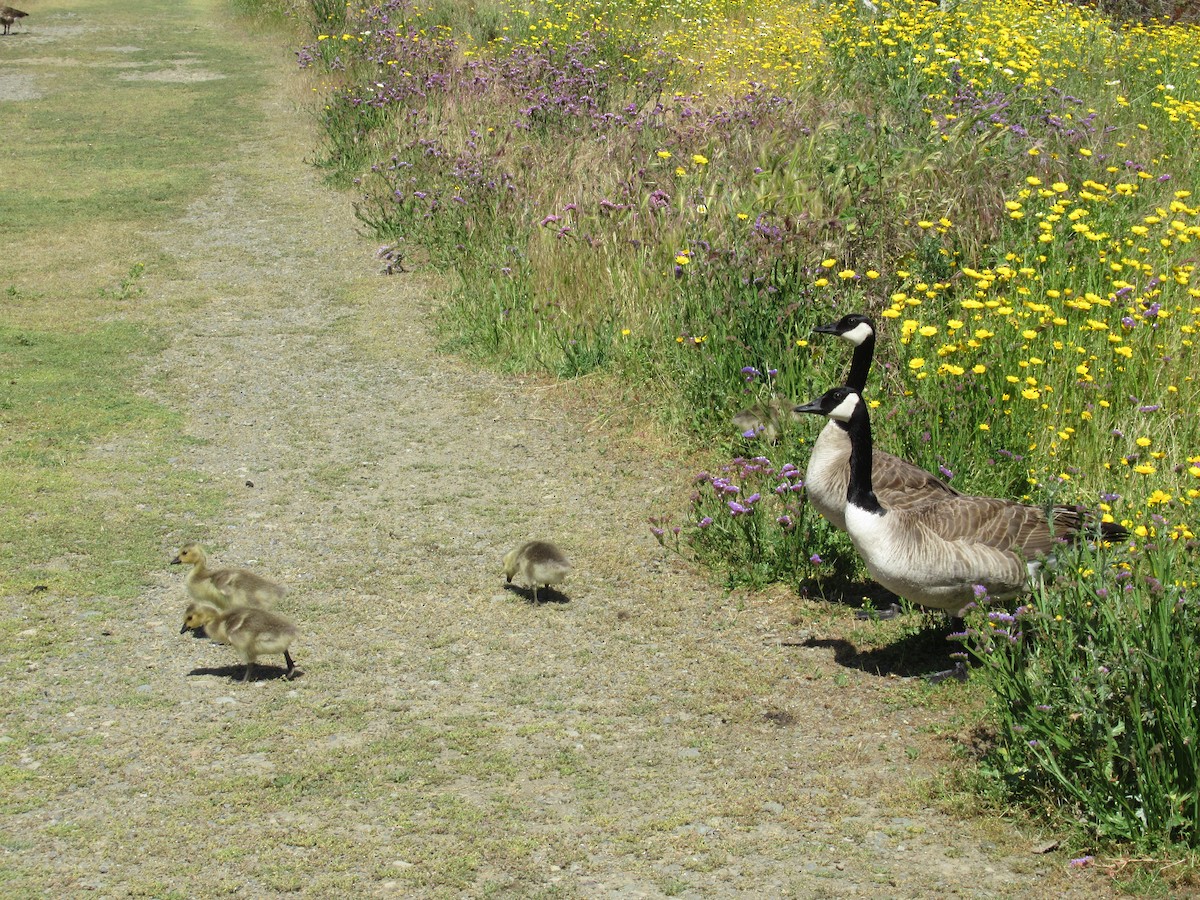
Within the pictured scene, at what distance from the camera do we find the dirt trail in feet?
15.2

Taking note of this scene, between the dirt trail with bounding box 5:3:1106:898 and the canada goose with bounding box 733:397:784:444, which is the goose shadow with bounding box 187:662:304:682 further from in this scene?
the canada goose with bounding box 733:397:784:444

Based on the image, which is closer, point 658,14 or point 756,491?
point 756,491

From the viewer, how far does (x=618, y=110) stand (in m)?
13.8

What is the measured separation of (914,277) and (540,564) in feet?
12.3

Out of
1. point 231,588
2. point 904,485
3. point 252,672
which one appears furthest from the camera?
point 231,588

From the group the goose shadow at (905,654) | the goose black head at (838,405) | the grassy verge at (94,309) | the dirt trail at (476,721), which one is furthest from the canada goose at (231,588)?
the goose black head at (838,405)

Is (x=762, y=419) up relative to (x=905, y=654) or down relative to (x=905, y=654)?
up

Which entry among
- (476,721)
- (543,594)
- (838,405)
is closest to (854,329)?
(838,405)

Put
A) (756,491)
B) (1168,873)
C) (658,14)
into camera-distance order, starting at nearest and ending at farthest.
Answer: (1168,873)
(756,491)
(658,14)

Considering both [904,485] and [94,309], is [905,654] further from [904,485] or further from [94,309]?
[94,309]

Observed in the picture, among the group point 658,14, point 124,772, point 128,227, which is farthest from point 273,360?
point 658,14

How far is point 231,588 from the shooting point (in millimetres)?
6422

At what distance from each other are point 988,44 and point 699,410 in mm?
6489

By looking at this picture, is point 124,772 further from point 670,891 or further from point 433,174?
point 433,174
